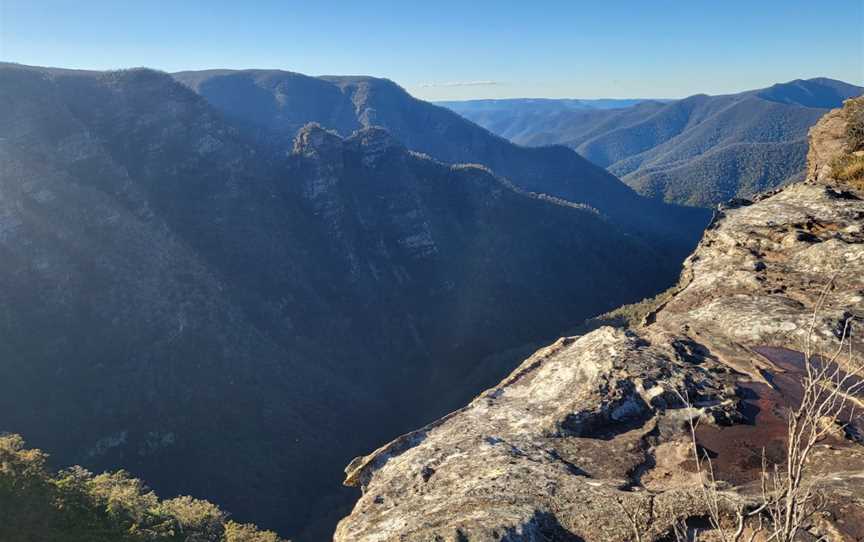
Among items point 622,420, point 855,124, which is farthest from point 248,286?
point 622,420

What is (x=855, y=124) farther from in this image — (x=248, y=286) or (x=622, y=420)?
(x=248, y=286)

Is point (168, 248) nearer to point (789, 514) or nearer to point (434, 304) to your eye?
point (434, 304)

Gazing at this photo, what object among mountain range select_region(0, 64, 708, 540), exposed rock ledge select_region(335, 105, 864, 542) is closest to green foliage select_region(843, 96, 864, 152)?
exposed rock ledge select_region(335, 105, 864, 542)

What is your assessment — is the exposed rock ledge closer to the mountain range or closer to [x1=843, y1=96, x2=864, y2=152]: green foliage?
[x1=843, y1=96, x2=864, y2=152]: green foliage

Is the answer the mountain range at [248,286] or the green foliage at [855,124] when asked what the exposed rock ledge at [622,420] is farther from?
the mountain range at [248,286]

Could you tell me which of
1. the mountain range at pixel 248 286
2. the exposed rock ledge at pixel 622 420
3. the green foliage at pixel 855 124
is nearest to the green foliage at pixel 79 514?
the exposed rock ledge at pixel 622 420

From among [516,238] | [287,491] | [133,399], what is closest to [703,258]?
[287,491]
